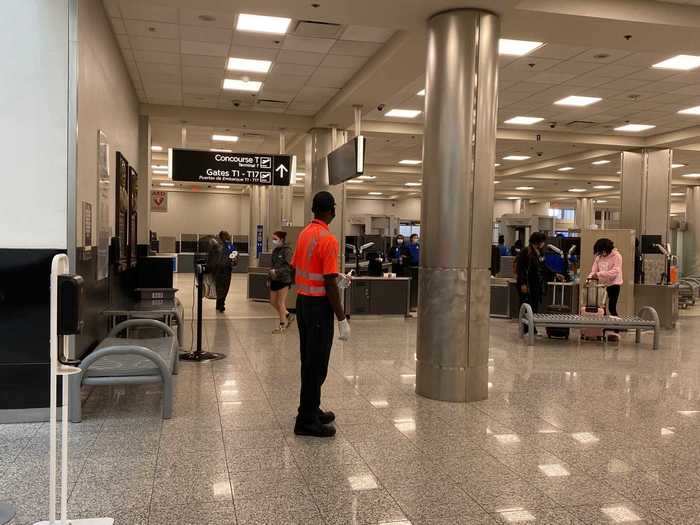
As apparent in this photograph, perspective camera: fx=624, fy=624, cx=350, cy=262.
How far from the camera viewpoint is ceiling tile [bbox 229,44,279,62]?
8.02 m

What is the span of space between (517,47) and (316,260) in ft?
16.1

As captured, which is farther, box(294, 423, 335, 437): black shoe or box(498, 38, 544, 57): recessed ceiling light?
box(498, 38, 544, 57): recessed ceiling light

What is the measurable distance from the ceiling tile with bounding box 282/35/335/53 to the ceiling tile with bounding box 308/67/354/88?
868 mm

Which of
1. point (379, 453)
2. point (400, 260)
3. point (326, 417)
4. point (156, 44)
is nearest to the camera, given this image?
point (379, 453)

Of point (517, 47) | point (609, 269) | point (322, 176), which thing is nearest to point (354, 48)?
point (517, 47)

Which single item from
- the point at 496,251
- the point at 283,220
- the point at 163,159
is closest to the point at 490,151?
the point at 496,251

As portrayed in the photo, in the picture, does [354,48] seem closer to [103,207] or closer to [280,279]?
[280,279]

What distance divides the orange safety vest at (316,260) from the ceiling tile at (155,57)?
16.9 feet

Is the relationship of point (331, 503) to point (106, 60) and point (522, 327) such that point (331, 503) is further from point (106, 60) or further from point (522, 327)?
point (522, 327)

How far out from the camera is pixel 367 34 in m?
7.38

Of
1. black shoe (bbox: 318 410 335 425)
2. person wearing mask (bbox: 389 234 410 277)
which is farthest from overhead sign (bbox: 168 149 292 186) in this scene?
black shoe (bbox: 318 410 335 425)

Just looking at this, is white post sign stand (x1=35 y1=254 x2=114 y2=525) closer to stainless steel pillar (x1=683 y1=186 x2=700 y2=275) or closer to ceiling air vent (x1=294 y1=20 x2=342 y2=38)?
ceiling air vent (x1=294 y1=20 x2=342 y2=38)

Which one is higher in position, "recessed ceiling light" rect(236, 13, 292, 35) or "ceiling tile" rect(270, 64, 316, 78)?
"recessed ceiling light" rect(236, 13, 292, 35)

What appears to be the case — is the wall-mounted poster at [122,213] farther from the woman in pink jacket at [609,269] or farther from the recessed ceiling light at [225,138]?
the recessed ceiling light at [225,138]
